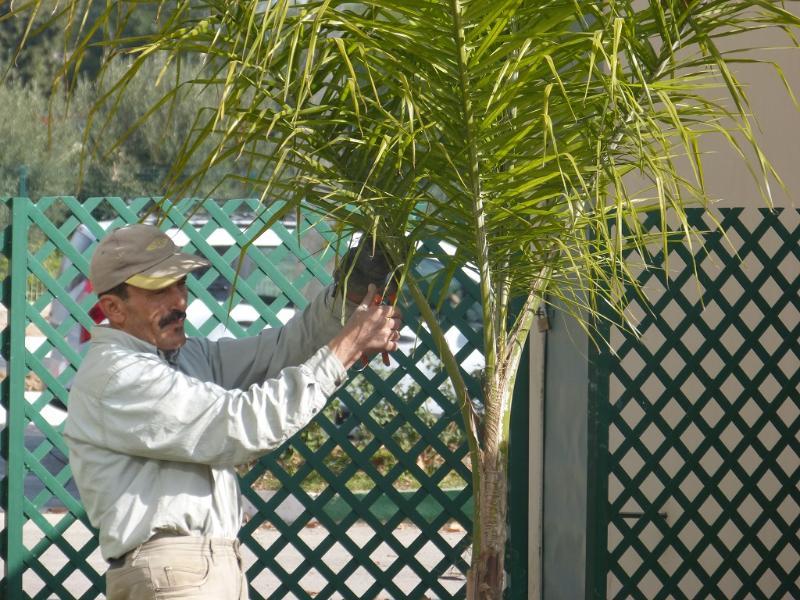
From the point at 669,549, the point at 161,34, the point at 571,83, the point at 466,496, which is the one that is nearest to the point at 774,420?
the point at 669,549

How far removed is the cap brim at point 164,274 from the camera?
2650 millimetres

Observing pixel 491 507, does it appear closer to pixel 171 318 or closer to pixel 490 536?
pixel 490 536

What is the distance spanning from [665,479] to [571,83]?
7.22ft

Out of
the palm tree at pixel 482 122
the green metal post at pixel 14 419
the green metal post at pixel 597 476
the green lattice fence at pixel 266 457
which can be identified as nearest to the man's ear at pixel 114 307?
the palm tree at pixel 482 122

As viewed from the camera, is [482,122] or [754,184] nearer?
[482,122]

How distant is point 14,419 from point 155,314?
165cm

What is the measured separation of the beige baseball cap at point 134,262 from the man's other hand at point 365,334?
1.37 feet

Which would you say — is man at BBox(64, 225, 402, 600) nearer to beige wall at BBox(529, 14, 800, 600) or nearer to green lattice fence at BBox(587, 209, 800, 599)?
green lattice fence at BBox(587, 209, 800, 599)

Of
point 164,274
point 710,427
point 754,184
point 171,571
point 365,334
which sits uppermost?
point 164,274

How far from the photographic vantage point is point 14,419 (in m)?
4.09

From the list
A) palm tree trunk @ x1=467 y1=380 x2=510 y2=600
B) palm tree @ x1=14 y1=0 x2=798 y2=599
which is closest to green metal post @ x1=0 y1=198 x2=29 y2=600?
palm tree @ x1=14 y1=0 x2=798 y2=599

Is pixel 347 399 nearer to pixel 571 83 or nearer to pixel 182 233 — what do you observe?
pixel 182 233

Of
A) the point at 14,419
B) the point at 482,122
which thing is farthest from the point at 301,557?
the point at 482,122

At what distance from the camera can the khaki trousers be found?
252 centimetres
